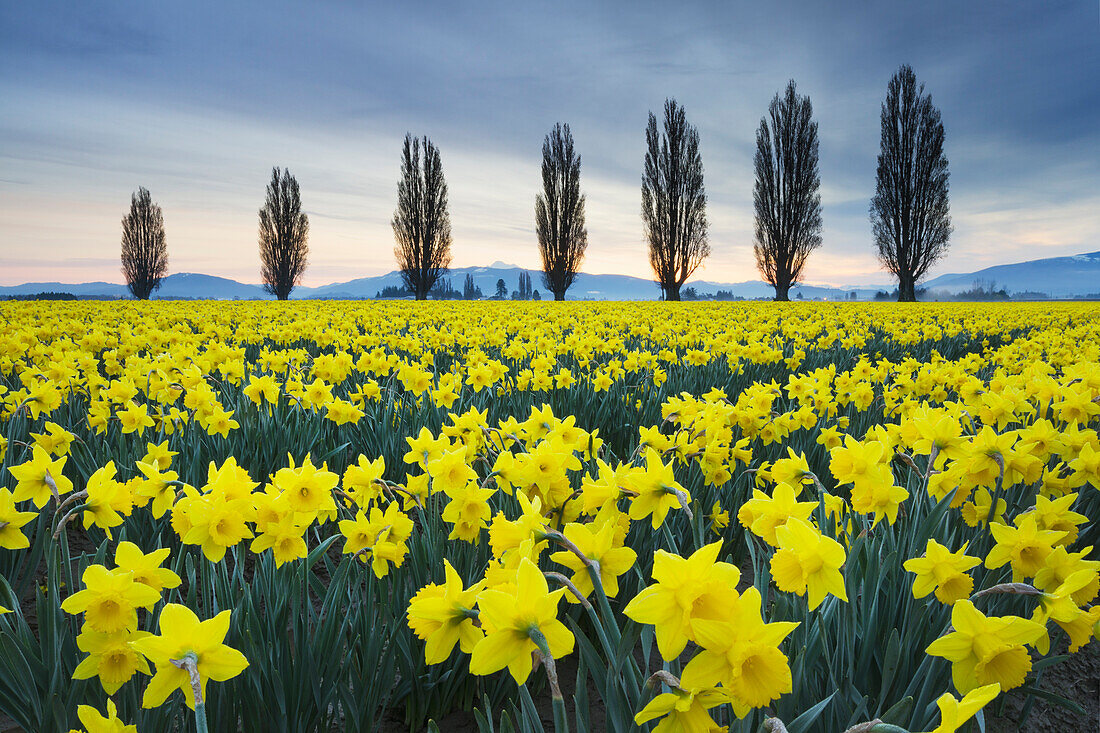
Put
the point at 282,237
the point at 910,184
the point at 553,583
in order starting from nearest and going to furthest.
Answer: the point at 553,583
the point at 910,184
the point at 282,237

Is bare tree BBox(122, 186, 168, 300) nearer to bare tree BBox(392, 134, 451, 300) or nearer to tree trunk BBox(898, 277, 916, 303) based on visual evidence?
bare tree BBox(392, 134, 451, 300)

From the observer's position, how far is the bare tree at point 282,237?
44344 mm

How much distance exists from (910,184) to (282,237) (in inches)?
1736

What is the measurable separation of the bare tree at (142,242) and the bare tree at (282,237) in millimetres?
12976

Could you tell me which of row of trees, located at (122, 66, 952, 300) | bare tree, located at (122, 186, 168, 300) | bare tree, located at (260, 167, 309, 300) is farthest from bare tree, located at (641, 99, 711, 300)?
bare tree, located at (122, 186, 168, 300)

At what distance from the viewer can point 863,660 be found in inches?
58.7

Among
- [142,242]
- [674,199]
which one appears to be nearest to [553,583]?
[674,199]

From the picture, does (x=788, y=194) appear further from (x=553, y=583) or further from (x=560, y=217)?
(x=553, y=583)

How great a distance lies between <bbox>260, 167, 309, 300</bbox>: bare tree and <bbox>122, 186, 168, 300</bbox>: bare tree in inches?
511

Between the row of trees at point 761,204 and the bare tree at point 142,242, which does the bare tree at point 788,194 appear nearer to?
the row of trees at point 761,204

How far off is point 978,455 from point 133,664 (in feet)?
7.28

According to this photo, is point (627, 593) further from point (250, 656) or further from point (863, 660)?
point (250, 656)

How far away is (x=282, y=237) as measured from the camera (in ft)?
147

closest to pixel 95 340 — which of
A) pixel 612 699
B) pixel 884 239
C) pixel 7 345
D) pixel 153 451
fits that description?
pixel 7 345
